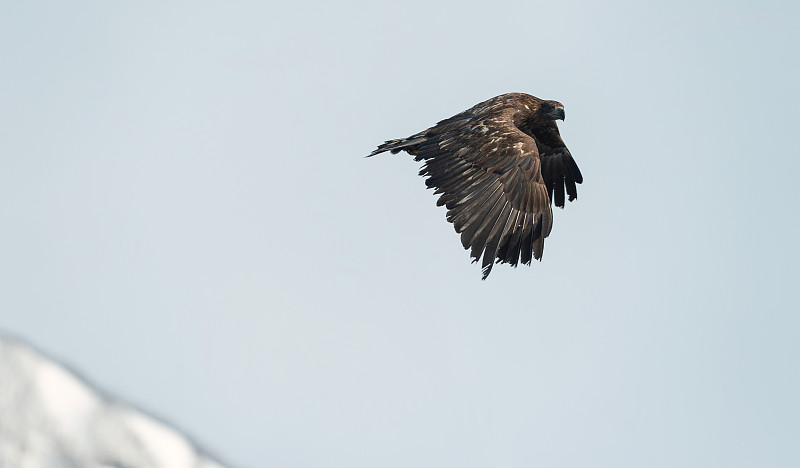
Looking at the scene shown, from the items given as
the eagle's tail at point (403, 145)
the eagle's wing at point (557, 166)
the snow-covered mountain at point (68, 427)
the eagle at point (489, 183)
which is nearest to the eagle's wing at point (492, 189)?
the eagle at point (489, 183)

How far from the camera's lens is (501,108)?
55.1 feet

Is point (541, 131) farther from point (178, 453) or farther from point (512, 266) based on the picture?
point (178, 453)

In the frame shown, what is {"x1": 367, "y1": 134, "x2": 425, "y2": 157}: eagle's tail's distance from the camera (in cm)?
1638

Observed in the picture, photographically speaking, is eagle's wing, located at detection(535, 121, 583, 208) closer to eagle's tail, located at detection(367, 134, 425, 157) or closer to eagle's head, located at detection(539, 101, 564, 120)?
eagle's head, located at detection(539, 101, 564, 120)

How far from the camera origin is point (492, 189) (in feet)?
49.0

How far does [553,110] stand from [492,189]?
2.62 metres

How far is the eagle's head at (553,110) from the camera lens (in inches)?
→ 669

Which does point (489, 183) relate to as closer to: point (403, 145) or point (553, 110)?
point (403, 145)

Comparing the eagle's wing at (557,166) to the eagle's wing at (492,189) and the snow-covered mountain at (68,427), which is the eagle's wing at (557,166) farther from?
the snow-covered mountain at (68,427)

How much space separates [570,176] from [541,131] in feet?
2.79

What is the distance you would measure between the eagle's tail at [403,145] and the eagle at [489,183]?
0.05 feet

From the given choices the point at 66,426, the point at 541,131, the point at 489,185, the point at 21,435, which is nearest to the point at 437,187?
the point at 489,185

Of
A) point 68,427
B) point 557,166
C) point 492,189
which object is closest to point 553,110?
point 557,166

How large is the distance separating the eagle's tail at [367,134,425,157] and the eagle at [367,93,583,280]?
0.01 metres
